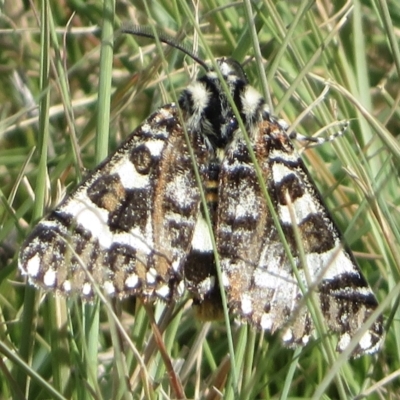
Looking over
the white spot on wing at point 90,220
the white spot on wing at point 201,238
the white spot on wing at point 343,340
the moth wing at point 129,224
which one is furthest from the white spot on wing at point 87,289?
the white spot on wing at point 343,340

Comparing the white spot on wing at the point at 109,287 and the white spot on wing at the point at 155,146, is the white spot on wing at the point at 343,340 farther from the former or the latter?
the white spot on wing at the point at 155,146

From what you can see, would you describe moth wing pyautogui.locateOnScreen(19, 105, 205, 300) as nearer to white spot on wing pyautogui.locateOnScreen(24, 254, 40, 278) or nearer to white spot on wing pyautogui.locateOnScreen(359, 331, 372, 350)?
white spot on wing pyautogui.locateOnScreen(24, 254, 40, 278)

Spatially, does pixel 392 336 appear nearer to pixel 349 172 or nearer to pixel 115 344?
pixel 349 172

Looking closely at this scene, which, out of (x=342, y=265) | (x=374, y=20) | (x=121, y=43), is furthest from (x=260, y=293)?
(x=374, y=20)

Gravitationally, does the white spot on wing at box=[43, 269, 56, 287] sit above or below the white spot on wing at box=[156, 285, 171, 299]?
above

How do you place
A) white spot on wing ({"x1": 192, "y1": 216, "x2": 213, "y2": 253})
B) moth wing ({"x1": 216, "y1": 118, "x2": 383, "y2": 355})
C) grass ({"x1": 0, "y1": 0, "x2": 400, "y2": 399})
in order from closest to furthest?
grass ({"x1": 0, "y1": 0, "x2": 400, "y2": 399}) → moth wing ({"x1": 216, "y1": 118, "x2": 383, "y2": 355}) → white spot on wing ({"x1": 192, "y1": 216, "x2": 213, "y2": 253})

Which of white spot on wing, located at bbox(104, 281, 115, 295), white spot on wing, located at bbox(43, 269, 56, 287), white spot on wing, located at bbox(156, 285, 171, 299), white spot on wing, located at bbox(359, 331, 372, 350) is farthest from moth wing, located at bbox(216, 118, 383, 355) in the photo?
white spot on wing, located at bbox(43, 269, 56, 287)
